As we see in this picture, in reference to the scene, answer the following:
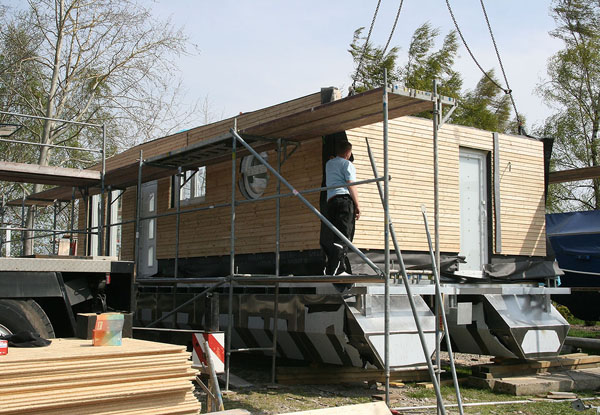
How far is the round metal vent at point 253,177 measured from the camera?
1145 cm

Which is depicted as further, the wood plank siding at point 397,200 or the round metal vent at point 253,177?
the round metal vent at point 253,177

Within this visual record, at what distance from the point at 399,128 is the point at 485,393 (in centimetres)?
420

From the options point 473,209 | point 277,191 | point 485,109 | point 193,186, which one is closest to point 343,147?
point 277,191

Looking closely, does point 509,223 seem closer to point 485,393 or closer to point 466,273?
point 466,273

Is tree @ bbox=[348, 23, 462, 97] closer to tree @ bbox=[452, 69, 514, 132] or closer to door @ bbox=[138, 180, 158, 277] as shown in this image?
tree @ bbox=[452, 69, 514, 132]

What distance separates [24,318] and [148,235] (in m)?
7.58

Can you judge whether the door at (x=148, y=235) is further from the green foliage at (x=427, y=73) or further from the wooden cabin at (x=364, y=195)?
the green foliage at (x=427, y=73)

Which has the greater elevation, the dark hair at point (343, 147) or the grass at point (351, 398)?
the dark hair at point (343, 147)

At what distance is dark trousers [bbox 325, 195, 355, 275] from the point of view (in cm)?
912

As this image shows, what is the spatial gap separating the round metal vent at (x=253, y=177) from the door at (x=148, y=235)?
11.2 ft

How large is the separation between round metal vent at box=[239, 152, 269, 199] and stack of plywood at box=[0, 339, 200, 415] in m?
6.30

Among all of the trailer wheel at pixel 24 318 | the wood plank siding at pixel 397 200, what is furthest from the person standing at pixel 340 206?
the trailer wheel at pixel 24 318

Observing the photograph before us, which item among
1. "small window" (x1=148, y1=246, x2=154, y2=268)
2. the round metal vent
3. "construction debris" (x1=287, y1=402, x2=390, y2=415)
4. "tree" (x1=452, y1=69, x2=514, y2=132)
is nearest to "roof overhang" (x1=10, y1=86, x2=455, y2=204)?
the round metal vent

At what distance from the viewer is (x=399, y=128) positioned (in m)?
10.9
